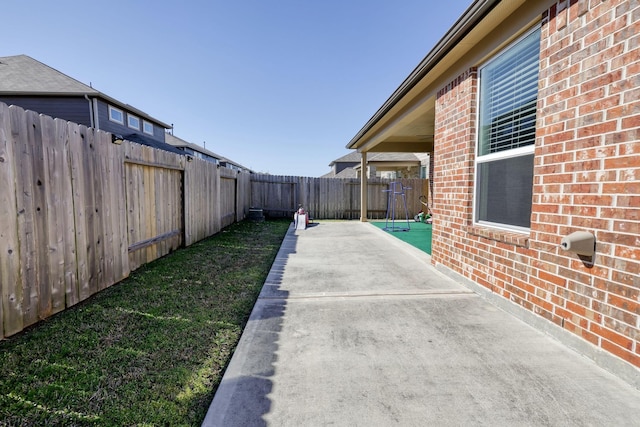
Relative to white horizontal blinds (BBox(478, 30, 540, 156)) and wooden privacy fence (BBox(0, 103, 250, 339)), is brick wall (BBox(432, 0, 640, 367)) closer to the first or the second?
white horizontal blinds (BBox(478, 30, 540, 156))

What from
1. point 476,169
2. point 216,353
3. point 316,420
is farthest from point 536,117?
point 216,353

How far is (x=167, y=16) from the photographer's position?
26.9 feet

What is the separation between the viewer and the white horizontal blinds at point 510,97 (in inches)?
123

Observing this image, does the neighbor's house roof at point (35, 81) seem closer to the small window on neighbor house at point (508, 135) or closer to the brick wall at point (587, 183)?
the small window on neighbor house at point (508, 135)

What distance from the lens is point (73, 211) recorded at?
332 centimetres

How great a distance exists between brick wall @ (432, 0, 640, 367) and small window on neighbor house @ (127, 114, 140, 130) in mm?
22006

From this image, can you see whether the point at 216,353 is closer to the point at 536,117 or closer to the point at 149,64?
the point at 536,117

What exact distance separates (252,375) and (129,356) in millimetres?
1023

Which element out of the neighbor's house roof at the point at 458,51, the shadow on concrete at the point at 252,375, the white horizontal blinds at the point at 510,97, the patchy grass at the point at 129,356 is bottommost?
the shadow on concrete at the point at 252,375

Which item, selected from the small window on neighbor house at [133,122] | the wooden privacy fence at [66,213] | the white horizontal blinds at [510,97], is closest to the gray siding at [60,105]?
the small window on neighbor house at [133,122]

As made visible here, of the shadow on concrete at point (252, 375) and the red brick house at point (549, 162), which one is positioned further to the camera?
the red brick house at point (549, 162)

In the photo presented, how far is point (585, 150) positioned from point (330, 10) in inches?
414

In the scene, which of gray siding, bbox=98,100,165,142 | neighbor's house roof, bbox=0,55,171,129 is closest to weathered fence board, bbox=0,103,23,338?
neighbor's house roof, bbox=0,55,171,129

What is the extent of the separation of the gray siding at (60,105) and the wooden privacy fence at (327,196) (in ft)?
34.3
